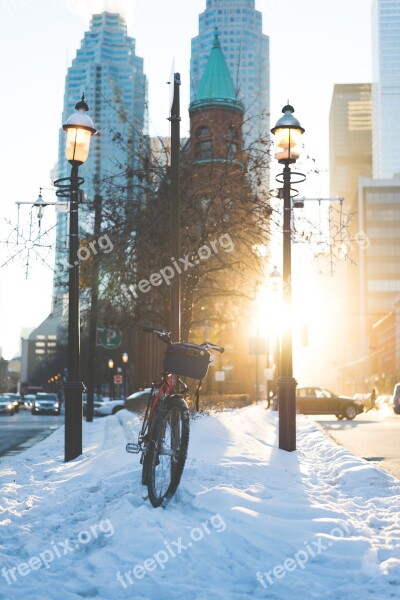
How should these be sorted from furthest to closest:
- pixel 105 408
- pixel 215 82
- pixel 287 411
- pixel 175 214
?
pixel 215 82 < pixel 105 408 < pixel 175 214 < pixel 287 411

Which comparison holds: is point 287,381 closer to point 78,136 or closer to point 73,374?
point 73,374

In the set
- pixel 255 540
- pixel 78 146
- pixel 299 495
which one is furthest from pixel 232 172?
pixel 255 540

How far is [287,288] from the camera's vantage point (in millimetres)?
12312

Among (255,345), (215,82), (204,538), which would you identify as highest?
(215,82)

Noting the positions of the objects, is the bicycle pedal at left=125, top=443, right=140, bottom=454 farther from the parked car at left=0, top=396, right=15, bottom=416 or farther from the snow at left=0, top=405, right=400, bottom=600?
the parked car at left=0, top=396, right=15, bottom=416

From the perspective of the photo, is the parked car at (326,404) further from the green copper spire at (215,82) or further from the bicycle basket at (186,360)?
the bicycle basket at (186,360)

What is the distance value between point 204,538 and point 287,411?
270 inches

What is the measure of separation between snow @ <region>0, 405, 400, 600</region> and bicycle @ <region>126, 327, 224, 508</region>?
0.20 m

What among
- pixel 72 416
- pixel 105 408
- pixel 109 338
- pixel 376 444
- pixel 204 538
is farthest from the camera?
pixel 105 408

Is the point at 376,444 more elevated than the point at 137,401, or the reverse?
the point at 137,401

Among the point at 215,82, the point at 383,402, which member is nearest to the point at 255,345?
the point at 383,402

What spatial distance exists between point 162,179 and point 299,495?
12962 millimetres

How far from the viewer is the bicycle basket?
701 centimetres

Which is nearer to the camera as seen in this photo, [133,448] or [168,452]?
[168,452]
